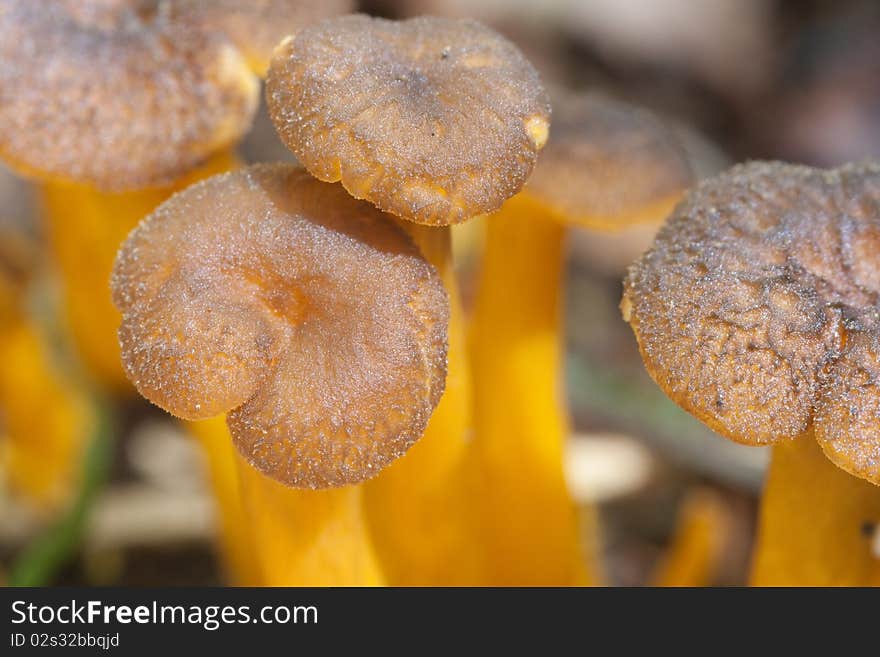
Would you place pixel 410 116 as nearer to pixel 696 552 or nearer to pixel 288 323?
pixel 288 323

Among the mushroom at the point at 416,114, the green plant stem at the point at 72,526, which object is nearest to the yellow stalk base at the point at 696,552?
the mushroom at the point at 416,114

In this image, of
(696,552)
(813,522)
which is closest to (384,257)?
(813,522)

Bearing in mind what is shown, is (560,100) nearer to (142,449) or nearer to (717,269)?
(717,269)

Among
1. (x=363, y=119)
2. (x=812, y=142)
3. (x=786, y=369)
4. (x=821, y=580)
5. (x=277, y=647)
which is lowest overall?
(x=277, y=647)

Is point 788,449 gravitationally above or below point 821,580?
above

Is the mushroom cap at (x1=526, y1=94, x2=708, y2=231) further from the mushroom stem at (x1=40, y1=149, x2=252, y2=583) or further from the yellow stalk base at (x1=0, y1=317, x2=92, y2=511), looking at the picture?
the yellow stalk base at (x1=0, y1=317, x2=92, y2=511)

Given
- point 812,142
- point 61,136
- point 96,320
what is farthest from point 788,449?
point 812,142
